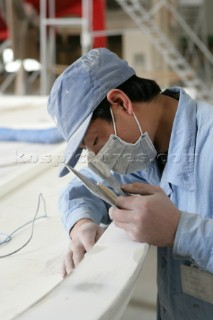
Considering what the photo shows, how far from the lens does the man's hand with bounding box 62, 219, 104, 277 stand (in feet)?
1.98

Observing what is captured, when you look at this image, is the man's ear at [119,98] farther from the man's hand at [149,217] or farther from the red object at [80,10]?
the red object at [80,10]

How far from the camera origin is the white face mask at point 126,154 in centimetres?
68

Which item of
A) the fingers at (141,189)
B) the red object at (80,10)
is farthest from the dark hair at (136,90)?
the red object at (80,10)

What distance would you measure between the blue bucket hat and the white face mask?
0.05m

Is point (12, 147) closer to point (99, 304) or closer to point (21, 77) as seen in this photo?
point (99, 304)

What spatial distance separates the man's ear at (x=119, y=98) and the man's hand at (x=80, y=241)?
0.67 feet

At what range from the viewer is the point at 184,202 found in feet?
2.19

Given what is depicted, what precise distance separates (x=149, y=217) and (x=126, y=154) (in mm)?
212

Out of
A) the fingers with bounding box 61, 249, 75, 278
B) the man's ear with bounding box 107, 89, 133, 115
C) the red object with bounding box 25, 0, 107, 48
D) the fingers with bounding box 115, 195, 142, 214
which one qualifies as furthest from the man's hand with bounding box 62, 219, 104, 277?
the red object with bounding box 25, 0, 107, 48

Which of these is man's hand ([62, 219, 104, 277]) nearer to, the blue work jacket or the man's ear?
the blue work jacket

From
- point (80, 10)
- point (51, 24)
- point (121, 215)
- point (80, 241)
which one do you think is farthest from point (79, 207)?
point (80, 10)

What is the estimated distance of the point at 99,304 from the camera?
0.42 m

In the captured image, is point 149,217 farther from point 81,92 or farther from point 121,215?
point 81,92

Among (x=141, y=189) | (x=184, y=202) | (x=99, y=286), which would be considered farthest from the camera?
(x=184, y=202)
